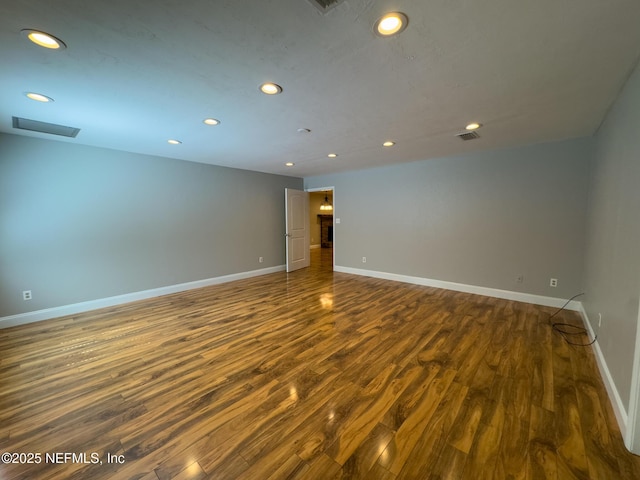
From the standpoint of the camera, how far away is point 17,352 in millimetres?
2596

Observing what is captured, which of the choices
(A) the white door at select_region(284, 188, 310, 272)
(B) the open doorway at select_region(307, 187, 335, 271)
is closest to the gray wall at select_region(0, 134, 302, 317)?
(A) the white door at select_region(284, 188, 310, 272)

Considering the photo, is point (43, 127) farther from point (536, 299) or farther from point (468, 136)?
point (536, 299)

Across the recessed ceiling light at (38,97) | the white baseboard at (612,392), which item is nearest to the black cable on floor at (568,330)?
the white baseboard at (612,392)

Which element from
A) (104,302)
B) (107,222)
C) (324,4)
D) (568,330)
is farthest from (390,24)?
(104,302)

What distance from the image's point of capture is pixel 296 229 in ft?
21.5

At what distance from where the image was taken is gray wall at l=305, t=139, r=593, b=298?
3.57 meters

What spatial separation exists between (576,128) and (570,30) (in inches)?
93.8

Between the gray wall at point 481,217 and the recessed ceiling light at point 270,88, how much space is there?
11.8ft

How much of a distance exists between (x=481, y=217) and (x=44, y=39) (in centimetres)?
526

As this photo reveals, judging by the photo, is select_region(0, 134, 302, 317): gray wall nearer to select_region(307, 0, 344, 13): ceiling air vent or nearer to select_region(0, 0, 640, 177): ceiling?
select_region(0, 0, 640, 177): ceiling

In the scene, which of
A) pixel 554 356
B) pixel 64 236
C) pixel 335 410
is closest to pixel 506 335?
pixel 554 356

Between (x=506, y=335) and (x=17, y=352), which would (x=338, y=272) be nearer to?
(x=506, y=335)

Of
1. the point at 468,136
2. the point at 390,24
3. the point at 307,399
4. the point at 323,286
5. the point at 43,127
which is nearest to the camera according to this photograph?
the point at 390,24

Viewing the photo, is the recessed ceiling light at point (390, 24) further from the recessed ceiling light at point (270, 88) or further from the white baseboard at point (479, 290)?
the white baseboard at point (479, 290)
